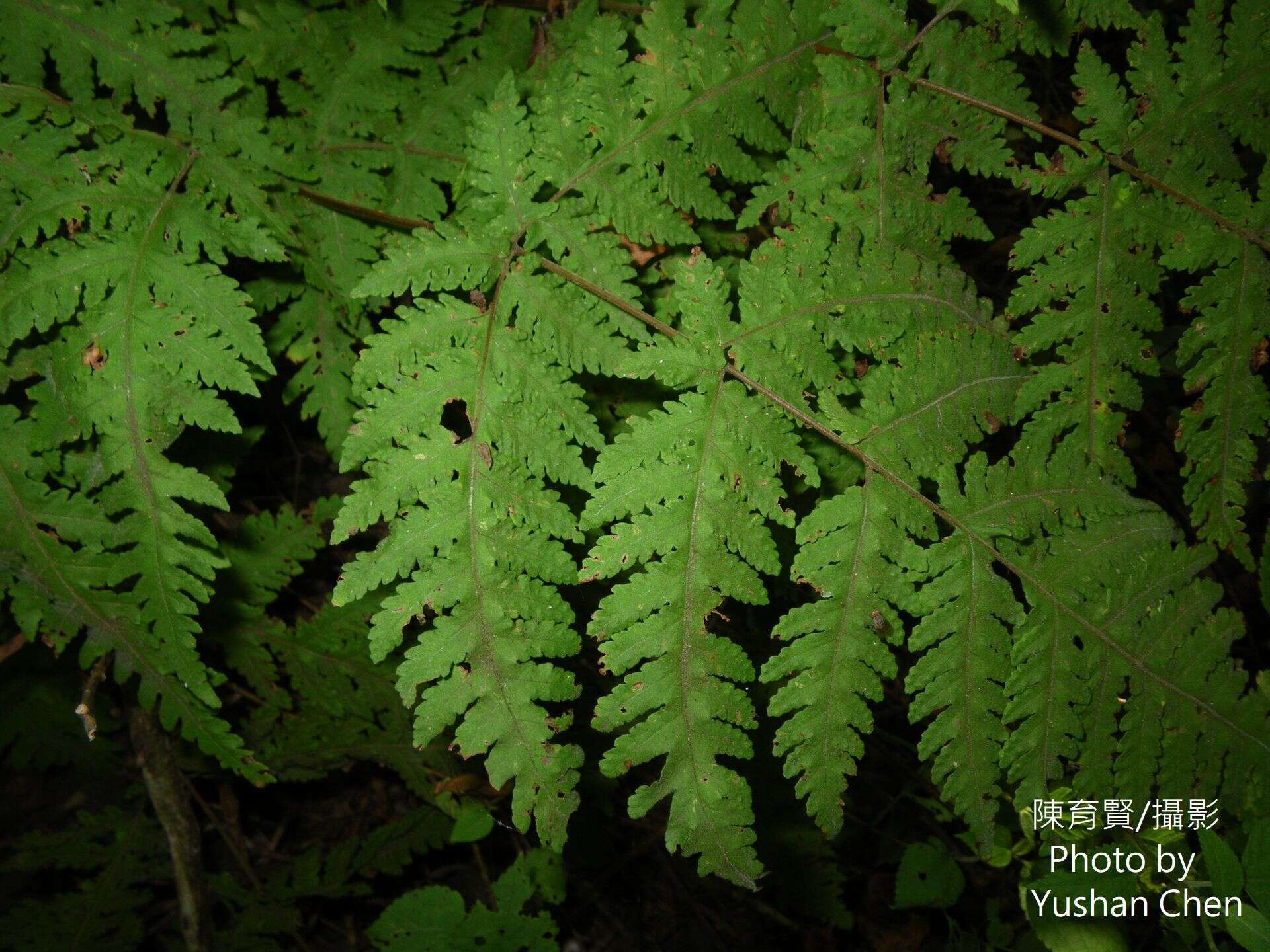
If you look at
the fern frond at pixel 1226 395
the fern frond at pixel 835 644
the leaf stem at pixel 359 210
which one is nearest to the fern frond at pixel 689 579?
the fern frond at pixel 835 644

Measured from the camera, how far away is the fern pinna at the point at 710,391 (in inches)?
84.1

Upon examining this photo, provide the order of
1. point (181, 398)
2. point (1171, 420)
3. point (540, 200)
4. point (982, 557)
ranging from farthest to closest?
point (1171, 420) → point (540, 200) → point (982, 557) → point (181, 398)

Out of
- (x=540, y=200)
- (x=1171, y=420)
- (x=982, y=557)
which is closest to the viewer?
(x=982, y=557)

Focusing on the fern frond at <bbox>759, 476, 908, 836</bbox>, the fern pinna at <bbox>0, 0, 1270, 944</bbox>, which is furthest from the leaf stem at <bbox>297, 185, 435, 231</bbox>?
the fern frond at <bbox>759, 476, 908, 836</bbox>

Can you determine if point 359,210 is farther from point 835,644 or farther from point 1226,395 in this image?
point 1226,395

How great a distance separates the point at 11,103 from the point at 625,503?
2109 millimetres

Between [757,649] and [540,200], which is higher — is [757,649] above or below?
below

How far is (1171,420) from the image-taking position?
3461 millimetres

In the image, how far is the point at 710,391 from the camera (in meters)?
2.29

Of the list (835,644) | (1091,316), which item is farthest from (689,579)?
(1091,316)

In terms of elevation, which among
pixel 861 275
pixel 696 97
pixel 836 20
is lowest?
pixel 861 275

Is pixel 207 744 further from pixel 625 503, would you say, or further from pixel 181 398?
pixel 625 503

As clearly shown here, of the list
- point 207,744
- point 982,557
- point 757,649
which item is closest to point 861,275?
point 982,557

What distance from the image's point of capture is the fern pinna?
2.14 metres
